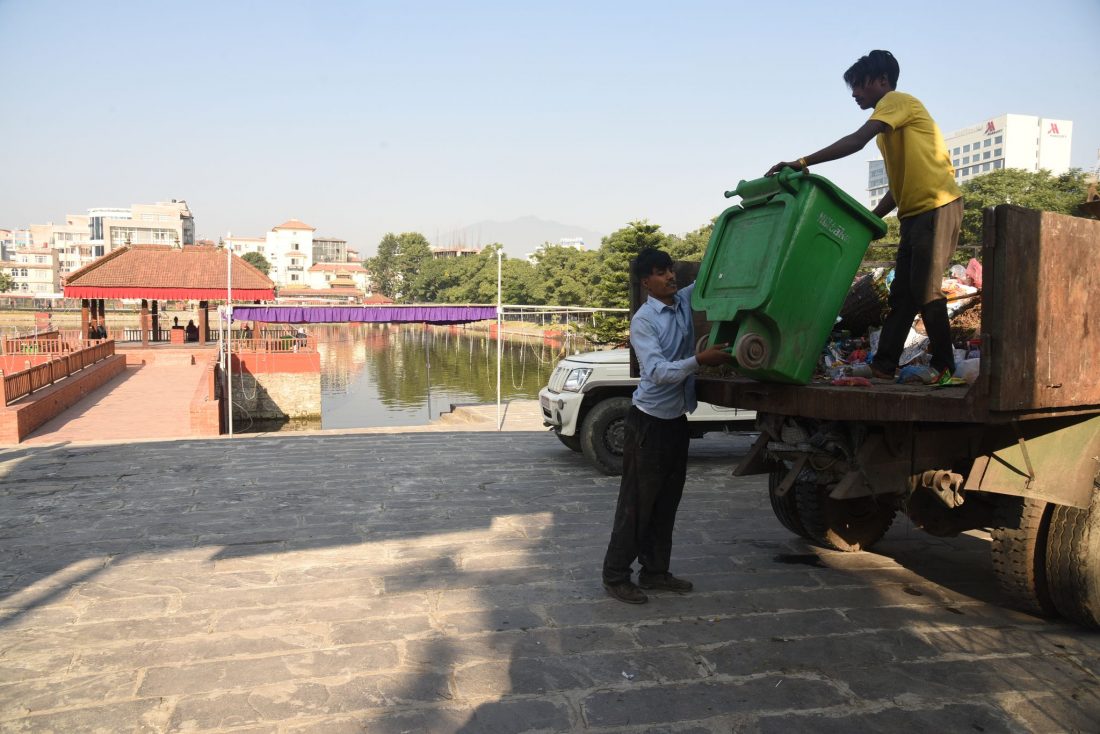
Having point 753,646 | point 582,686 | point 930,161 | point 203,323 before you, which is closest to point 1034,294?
point 930,161

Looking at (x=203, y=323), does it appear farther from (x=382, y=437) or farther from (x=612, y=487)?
(x=612, y=487)

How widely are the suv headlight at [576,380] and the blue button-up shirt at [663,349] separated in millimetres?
4077

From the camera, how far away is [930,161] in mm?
3838

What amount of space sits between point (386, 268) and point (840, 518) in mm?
129203

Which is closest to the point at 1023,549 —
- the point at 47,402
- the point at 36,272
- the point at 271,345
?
the point at 47,402

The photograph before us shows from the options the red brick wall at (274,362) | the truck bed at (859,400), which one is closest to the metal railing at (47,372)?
the red brick wall at (274,362)

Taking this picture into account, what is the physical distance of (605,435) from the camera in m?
8.08

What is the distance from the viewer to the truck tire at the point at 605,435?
314 inches

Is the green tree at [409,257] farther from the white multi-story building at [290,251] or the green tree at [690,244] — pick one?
the green tree at [690,244]

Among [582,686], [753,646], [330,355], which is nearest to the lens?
[582,686]

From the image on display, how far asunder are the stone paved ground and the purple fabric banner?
15218 millimetres

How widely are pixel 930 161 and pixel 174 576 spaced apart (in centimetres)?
496

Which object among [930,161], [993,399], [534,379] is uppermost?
[930,161]

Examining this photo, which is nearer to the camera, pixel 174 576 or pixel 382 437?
pixel 174 576
